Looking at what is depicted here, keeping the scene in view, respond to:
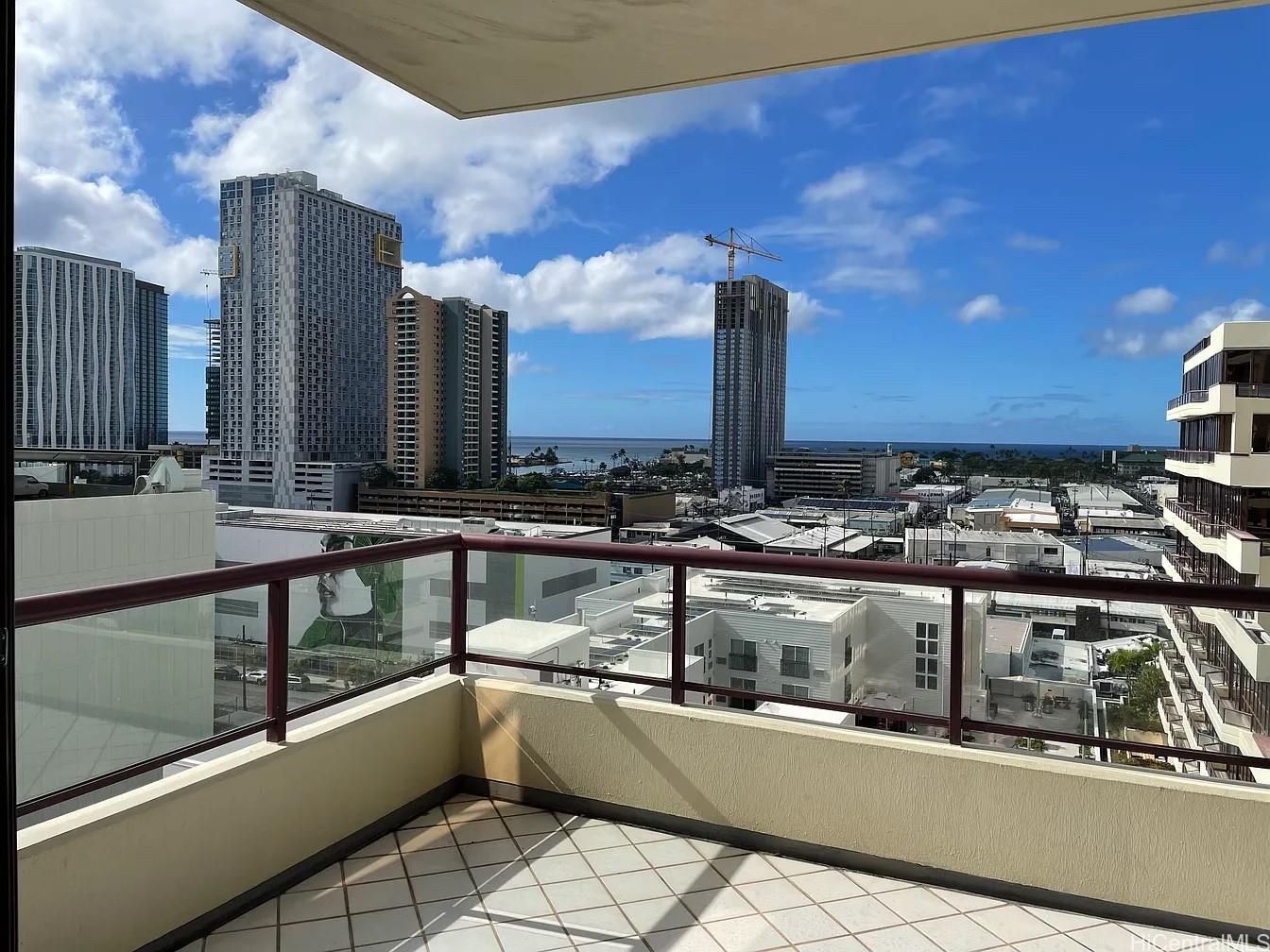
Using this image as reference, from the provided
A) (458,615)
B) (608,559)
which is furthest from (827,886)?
(458,615)

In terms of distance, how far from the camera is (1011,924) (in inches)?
89.8

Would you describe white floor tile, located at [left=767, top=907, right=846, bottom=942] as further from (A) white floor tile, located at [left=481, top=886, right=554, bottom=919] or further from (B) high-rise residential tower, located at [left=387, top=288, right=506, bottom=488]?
(B) high-rise residential tower, located at [left=387, top=288, right=506, bottom=488]

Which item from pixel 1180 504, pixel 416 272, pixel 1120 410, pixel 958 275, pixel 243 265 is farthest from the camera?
pixel 958 275

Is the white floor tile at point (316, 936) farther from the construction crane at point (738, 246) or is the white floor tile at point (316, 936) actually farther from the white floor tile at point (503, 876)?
the construction crane at point (738, 246)

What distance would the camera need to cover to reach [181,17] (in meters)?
15.0

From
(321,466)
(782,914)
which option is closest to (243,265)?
(321,466)

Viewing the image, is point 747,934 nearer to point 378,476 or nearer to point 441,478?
point 441,478

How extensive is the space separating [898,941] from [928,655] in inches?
32.0

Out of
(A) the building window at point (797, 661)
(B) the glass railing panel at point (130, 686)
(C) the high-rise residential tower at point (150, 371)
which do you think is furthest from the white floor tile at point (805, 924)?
(C) the high-rise residential tower at point (150, 371)

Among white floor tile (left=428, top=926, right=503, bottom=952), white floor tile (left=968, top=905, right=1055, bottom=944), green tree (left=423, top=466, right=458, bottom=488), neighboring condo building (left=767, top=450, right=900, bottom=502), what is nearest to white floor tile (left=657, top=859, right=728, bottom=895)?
white floor tile (left=428, top=926, right=503, bottom=952)

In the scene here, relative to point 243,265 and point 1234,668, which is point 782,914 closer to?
point 1234,668

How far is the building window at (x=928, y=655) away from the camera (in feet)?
8.40

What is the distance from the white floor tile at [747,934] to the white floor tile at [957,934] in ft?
1.36

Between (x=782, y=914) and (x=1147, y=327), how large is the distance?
1654 cm
